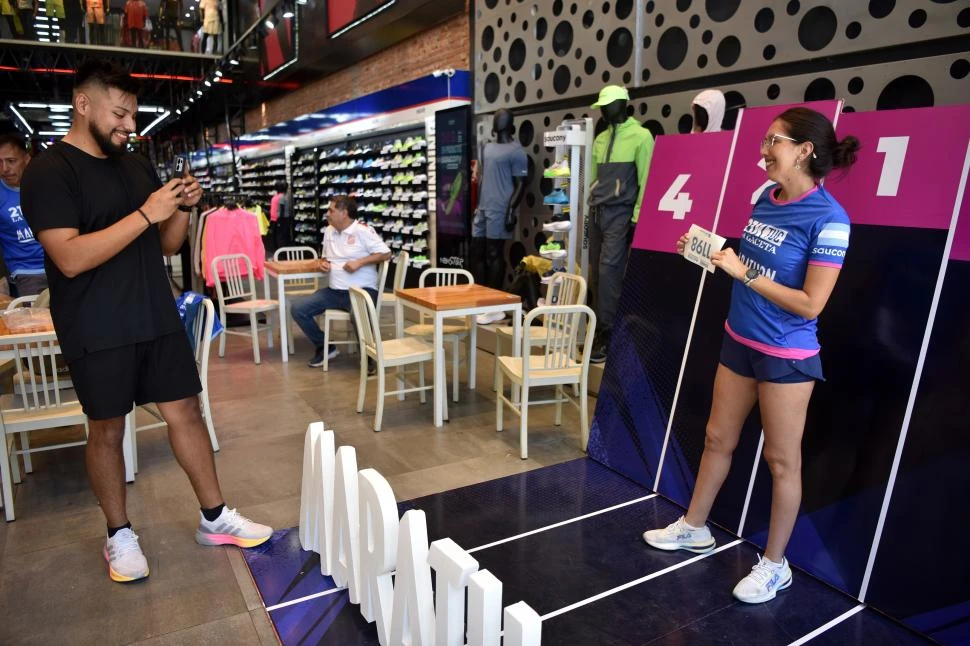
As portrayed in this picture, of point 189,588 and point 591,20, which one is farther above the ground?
point 591,20

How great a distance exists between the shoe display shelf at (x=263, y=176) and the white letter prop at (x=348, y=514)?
12.3 meters

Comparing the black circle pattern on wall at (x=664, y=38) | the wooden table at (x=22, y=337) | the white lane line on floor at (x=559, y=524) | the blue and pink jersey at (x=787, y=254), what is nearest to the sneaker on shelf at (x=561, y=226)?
the black circle pattern on wall at (x=664, y=38)

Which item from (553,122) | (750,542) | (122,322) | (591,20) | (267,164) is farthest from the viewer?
(267,164)

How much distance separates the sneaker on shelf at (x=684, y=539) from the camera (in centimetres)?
268

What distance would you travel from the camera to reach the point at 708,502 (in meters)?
Answer: 2.62

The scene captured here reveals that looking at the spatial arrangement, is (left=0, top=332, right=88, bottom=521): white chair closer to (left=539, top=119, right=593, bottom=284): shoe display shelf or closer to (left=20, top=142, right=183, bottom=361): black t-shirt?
(left=20, top=142, right=183, bottom=361): black t-shirt

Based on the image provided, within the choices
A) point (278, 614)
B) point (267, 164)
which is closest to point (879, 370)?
point (278, 614)

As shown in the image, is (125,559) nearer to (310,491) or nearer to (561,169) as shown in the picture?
(310,491)

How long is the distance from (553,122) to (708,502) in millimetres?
4620

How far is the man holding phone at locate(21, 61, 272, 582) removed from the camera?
84.7 inches

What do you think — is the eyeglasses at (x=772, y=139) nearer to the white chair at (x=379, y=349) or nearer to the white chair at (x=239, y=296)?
the white chair at (x=379, y=349)

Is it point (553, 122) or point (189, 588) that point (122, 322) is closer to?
point (189, 588)

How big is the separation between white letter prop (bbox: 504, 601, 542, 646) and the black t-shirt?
1.66m

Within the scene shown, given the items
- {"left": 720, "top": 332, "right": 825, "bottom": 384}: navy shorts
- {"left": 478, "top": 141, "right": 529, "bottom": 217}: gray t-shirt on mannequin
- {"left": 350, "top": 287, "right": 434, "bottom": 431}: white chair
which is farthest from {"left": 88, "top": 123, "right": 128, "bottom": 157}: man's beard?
{"left": 478, "top": 141, "right": 529, "bottom": 217}: gray t-shirt on mannequin
